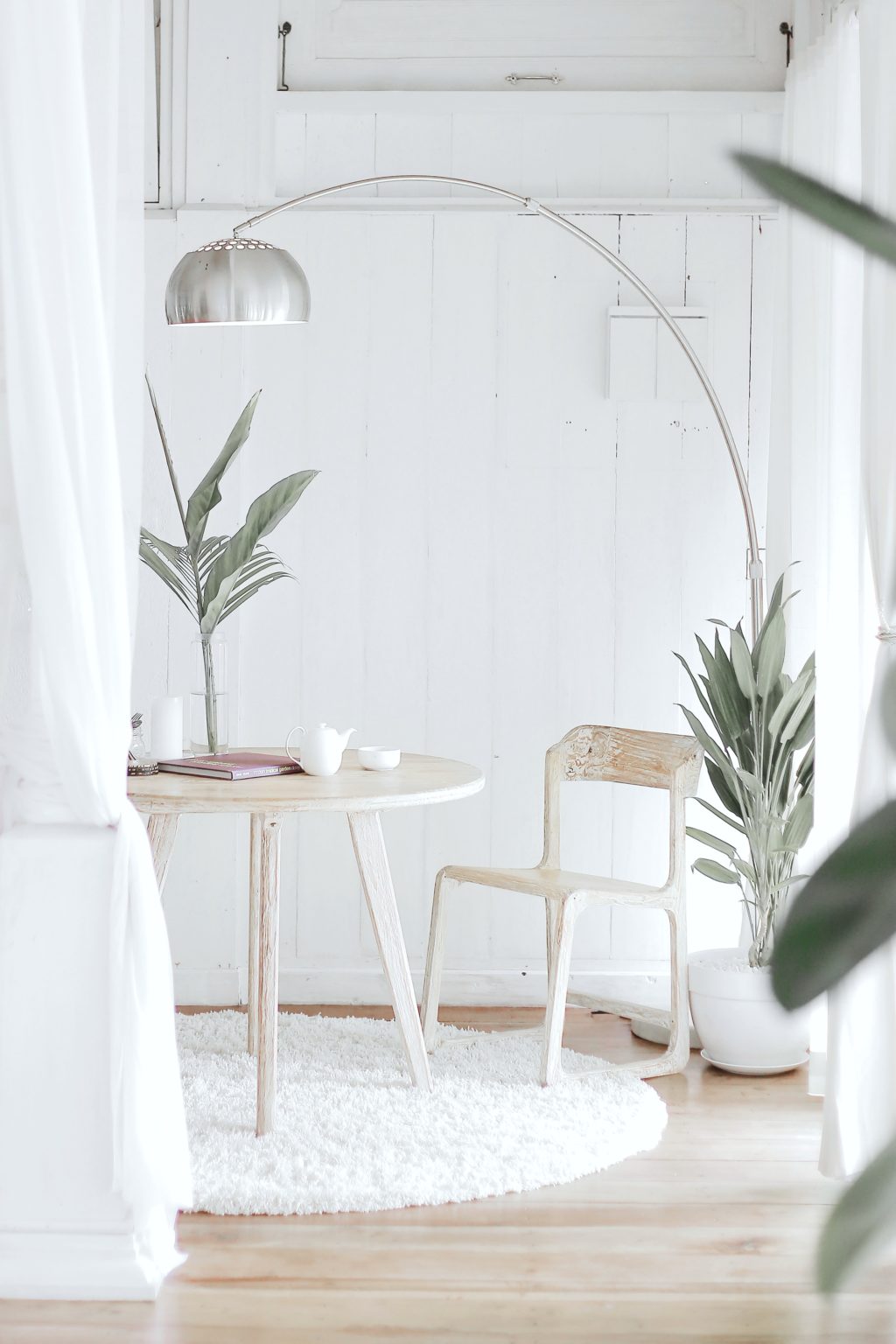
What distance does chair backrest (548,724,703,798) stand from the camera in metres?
3.42

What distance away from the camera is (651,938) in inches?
152

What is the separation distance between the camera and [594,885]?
3.22 m

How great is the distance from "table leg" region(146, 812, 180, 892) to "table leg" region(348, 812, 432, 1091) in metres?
0.44

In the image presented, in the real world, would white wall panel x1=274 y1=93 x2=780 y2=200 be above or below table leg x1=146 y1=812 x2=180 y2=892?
above

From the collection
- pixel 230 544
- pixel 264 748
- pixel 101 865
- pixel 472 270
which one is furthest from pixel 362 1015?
pixel 472 270

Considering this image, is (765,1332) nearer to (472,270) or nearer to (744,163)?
(744,163)

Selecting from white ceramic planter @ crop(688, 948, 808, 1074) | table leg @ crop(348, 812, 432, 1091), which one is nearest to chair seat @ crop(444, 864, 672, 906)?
white ceramic planter @ crop(688, 948, 808, 1074)

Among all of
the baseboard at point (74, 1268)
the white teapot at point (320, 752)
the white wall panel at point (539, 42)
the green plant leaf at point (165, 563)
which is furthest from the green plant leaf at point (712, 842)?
the white wall panel at point (539, 42)

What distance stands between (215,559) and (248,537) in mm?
152

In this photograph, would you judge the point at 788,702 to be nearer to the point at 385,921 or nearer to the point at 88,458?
the point at 385,921

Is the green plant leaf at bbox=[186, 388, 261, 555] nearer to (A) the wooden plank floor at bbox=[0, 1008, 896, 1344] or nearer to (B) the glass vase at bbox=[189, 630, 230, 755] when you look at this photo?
(B) the glass vase at bbox=[189, 630, 230, 755]

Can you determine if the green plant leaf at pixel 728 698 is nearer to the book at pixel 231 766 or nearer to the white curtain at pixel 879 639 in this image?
the white curtain at pixel 879 639

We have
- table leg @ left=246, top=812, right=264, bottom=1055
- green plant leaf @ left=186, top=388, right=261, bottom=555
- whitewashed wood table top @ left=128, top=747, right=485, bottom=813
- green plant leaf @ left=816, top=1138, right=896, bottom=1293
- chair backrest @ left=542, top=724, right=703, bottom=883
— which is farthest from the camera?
chair backrest @ left=542, top=724, right=703, bottom=883

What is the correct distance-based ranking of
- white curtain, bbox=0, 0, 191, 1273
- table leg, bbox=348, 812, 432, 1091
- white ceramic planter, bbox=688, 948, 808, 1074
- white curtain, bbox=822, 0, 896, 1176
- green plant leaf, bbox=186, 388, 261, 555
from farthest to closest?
white ceramic planter, bbox=688, 948, 808, 1074, green plant leaf, bbox=186, 388, 261, 555, table leg, bbox=348, 812, 432, 1091, white curtain, bbox=822, 0, 896, 1176, white curtain, bbox=0, 0, 191, 1273
